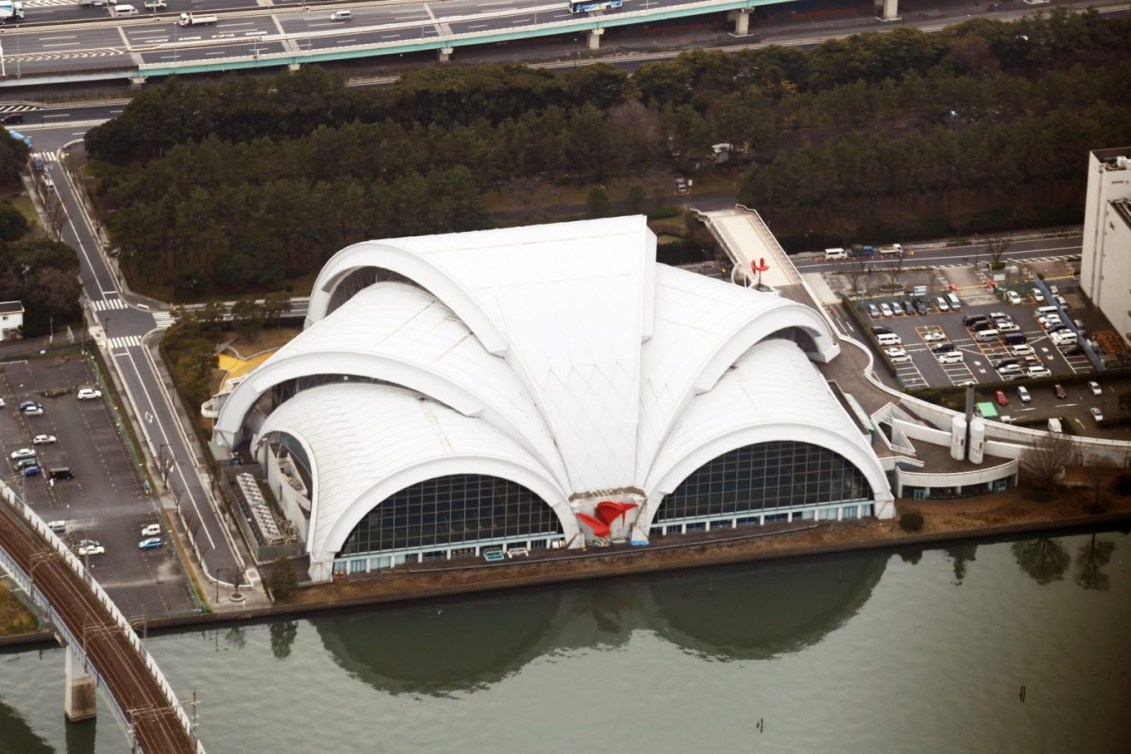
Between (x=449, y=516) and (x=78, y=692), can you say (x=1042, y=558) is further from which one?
(x=78, y=692)

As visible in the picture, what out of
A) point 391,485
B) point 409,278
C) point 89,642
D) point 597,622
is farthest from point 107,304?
point 597,622

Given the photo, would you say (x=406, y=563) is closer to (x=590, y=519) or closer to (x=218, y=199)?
(x=590, y=519)

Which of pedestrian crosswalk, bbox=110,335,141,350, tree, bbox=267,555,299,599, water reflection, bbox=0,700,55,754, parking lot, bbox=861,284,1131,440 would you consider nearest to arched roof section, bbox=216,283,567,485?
tree, bbox=267,555,299,599

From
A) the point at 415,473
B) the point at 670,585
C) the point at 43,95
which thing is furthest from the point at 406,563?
the point at 43,95

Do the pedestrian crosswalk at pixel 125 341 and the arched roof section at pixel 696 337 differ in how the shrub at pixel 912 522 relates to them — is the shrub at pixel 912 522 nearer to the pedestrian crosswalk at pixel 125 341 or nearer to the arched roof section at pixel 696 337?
the arched roof section at pixel 696 337

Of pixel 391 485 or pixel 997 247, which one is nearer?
pixel 391 485

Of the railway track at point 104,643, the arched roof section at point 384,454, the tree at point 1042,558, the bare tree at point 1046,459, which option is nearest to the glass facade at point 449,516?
the arched roof section at point 384,454
